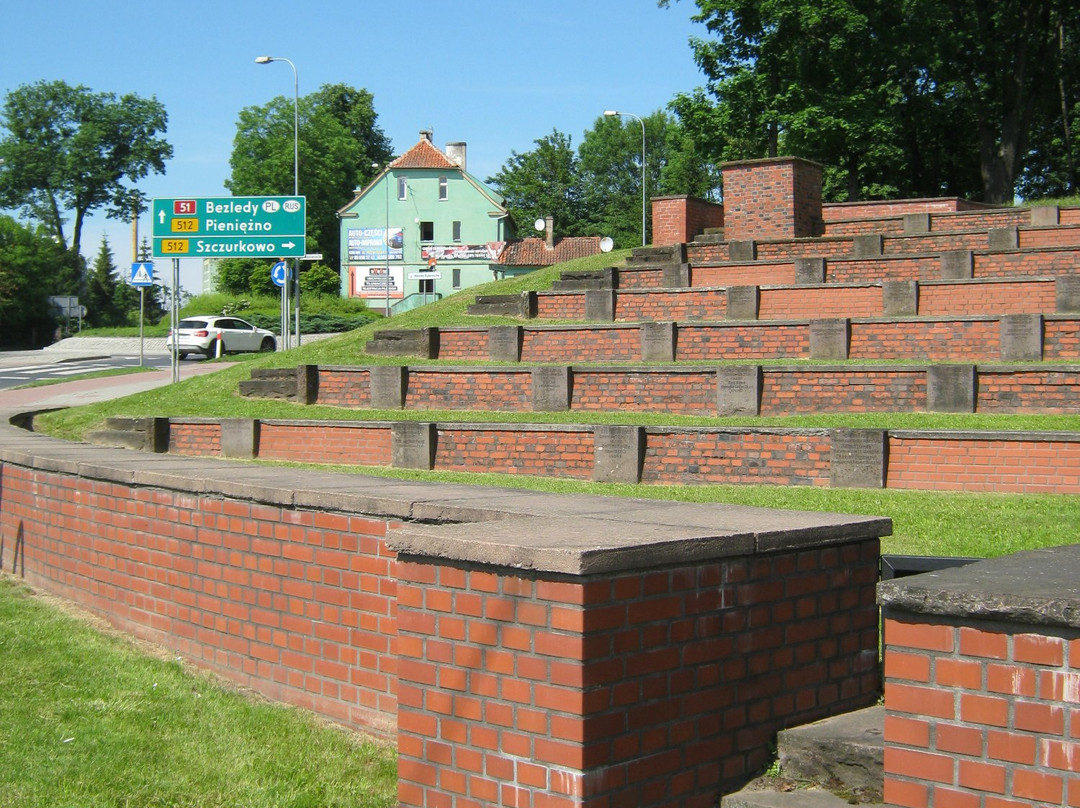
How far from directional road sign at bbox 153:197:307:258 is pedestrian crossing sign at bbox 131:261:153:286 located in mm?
6835

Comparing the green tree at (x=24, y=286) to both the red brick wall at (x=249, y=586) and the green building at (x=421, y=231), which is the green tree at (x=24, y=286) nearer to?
the green building at (x=421, y=231)

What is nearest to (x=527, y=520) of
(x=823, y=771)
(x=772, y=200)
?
(x=823, y=771)

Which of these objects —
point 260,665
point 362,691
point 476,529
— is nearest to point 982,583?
point 476,529

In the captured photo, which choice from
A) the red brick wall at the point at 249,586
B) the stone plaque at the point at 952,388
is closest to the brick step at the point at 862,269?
the stone plaque at the point at 952,388

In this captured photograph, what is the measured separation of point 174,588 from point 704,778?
3.64 meters

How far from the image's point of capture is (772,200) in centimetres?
2191

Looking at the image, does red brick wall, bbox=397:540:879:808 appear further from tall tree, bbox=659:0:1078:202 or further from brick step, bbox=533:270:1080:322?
tall tree, bbox=659:0:1078:202

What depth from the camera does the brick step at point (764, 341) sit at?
14.1 meters

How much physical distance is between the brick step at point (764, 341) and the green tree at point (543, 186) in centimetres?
7985

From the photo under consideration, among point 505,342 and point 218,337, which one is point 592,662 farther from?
point 218,337

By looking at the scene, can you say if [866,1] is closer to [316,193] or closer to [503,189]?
[316,193]

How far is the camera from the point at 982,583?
315 cm

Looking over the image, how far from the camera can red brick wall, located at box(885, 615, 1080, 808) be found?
289 cm

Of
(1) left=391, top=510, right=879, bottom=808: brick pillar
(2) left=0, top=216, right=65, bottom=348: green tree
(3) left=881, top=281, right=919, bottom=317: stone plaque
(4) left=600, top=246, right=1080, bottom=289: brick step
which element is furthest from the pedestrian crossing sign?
(2) left=0, top=216, right=65, bottom=348: green tree
